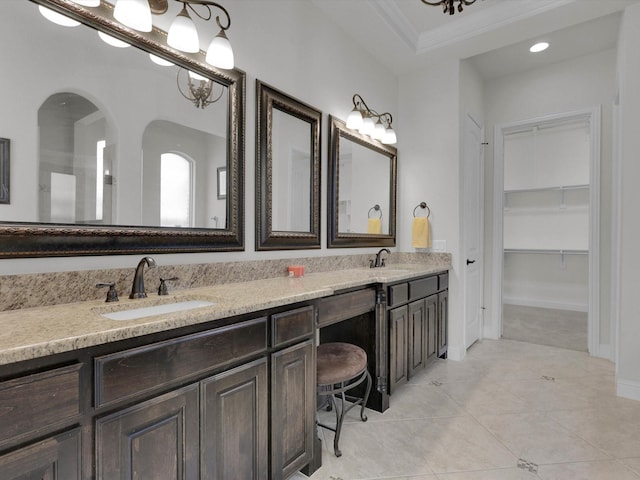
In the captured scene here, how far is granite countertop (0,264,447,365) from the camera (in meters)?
0.83

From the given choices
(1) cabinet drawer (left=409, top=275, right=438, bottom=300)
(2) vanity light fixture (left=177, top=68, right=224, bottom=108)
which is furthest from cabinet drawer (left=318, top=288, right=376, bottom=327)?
(2) vanity light fixture (left=177, top=68, right=224, bottom=108)

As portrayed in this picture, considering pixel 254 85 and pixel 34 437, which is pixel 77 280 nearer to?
pixel 34 437

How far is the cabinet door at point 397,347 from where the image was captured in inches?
91.6

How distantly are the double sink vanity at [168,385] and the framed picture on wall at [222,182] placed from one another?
50 cm

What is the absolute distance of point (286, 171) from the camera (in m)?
2.29

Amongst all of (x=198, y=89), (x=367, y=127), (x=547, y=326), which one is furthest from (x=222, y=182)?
(x=547, y=326)

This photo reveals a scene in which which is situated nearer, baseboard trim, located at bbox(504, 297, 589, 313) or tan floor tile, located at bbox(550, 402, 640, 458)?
tan floor tile, located at bbox(550, 402, 640, 458)

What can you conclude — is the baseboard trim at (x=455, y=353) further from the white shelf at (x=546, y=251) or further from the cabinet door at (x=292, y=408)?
the white shelf at (x=546, y=251)

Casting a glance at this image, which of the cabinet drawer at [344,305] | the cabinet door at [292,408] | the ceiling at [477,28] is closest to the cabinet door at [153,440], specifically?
the cabinet door at [292,408]

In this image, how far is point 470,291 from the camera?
138 inches

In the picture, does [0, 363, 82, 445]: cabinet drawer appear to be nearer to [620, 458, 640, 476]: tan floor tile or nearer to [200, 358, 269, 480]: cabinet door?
[200, 358, 269, 480]: cabinet door

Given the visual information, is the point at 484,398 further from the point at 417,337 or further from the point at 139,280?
the point at 139,280

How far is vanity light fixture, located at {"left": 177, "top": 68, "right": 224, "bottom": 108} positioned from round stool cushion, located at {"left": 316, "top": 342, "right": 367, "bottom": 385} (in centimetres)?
153

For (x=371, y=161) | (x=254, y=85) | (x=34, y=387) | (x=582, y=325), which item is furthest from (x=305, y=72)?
(x=582, y=325)
